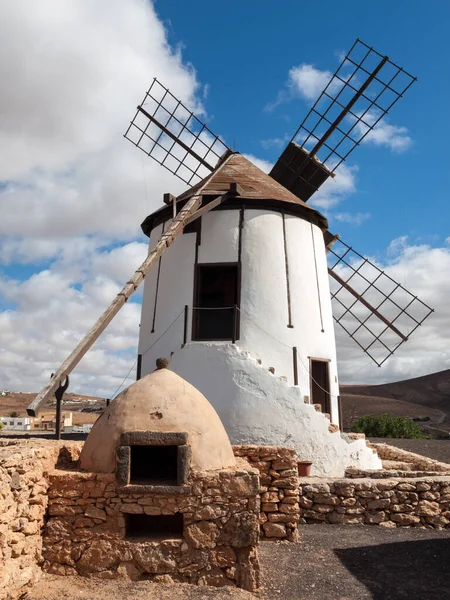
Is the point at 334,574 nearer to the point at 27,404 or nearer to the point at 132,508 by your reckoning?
the point at 132,508

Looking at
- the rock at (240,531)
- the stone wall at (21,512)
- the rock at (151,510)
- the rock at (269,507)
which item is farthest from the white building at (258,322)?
the stone wall at (21,512)

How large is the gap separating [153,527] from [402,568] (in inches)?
127

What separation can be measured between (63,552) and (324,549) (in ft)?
11.8

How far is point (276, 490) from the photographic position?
810 cm

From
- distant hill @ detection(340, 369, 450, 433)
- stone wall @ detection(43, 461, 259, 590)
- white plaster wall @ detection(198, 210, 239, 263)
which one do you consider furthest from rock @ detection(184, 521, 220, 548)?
distant hill @ detection(340, 369, 450, 433)

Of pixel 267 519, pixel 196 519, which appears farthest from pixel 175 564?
pixel 267 519

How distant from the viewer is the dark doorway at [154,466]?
6312 mm

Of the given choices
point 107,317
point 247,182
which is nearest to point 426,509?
point 107,317

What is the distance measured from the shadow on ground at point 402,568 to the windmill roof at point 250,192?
8065mm

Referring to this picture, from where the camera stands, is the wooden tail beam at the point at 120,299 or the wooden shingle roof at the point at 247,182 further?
the wooden shingle roof at the point at 247,182

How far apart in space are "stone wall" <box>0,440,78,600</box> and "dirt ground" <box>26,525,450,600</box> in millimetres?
307

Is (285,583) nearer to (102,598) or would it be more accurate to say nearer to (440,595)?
(440,595)

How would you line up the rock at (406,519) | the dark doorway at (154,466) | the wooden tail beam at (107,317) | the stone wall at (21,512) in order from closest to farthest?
the stone wall at (21,512) → the dark doorway at (154,466) → the wooden tail beam at (107,317) → the rock at (406,519)

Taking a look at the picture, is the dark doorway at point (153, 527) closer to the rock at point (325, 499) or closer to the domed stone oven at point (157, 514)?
the domed stone oven at point (157, 514)
